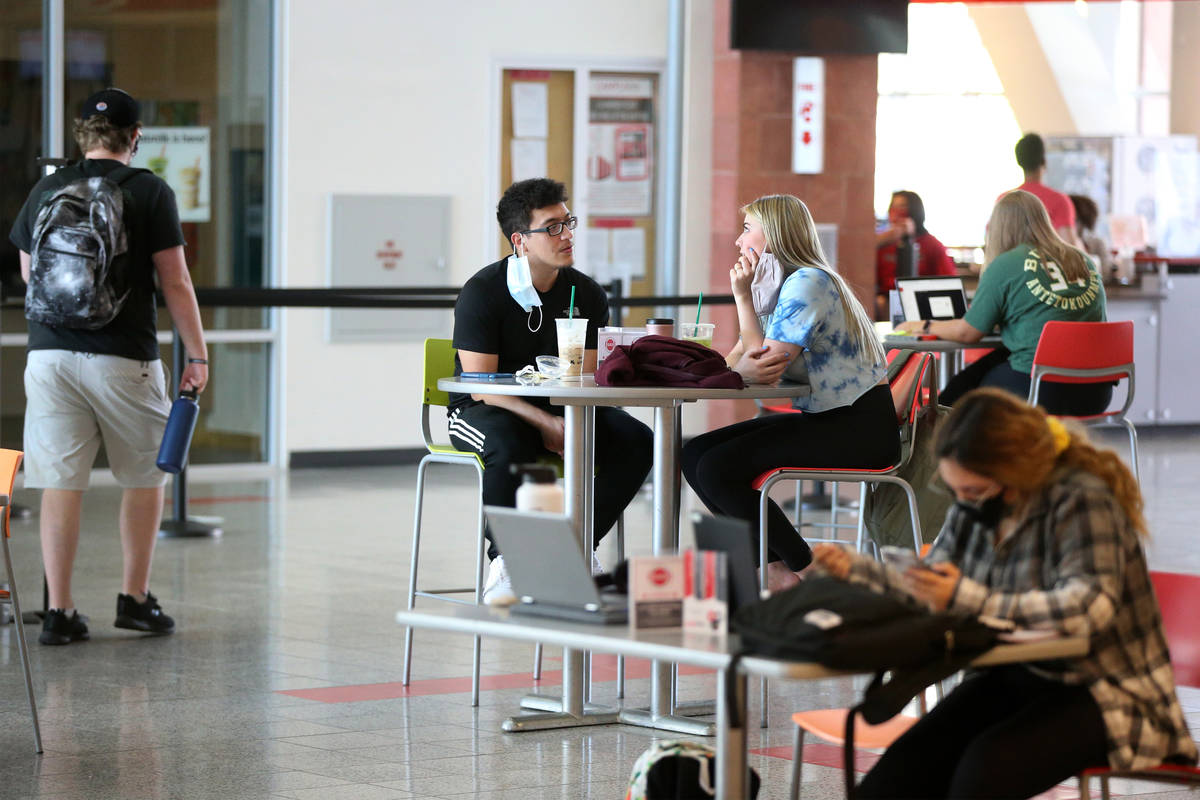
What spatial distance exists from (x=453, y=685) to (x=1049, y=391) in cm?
283

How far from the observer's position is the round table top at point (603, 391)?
3.93 metres

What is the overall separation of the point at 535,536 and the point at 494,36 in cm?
775

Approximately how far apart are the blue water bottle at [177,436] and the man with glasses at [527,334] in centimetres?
85

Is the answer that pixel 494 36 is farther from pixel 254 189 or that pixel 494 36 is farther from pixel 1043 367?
pixel 1043 367

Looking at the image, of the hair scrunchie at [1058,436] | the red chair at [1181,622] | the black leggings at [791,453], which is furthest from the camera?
the black leggings at [791,453]

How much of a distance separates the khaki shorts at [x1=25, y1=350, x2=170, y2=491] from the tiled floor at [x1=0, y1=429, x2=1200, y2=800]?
0.54m

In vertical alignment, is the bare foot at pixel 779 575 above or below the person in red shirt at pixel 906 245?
below

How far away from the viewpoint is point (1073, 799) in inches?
144

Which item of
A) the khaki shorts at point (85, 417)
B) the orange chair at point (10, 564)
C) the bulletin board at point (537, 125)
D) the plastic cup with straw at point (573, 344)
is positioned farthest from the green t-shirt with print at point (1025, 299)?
the bulletin board at point (537, 125)

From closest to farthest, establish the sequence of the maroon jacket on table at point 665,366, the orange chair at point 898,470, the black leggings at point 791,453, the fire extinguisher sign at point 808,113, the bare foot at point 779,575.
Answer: the maroon jacket on table at point 665,366, the orange chair at point 898,470, the black leggings at point 791,453, the bare foot at point 779,575, the fire extinguisher sign at point 808,113

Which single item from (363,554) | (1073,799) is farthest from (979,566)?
(363,554)

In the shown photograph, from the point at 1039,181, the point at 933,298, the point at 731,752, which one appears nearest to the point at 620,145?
the point at 1039,181

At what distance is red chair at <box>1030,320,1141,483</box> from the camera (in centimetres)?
635

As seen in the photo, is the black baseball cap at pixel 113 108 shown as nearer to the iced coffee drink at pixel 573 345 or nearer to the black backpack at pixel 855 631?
the iced coffee drink at pixel 573 345
